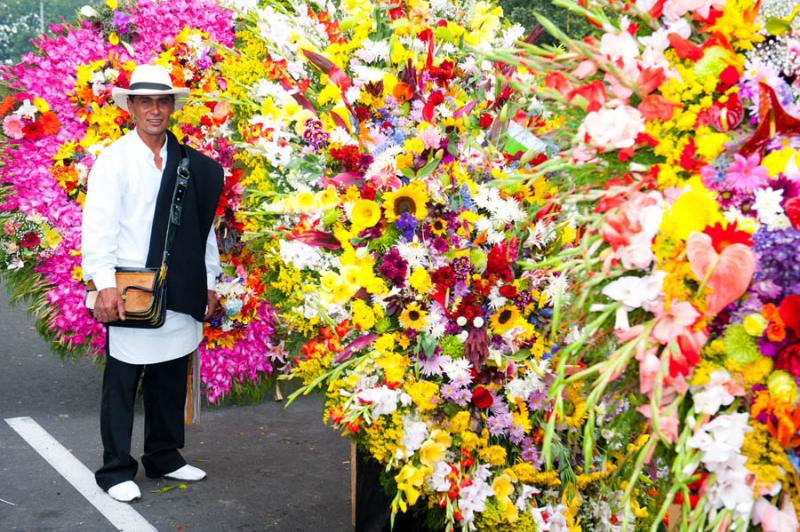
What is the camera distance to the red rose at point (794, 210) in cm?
188

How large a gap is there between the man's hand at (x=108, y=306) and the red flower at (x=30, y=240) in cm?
132

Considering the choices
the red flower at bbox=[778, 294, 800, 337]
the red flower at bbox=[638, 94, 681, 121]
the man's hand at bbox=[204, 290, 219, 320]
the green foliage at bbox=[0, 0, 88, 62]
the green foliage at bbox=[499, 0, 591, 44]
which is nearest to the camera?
the red flower at bbox=[778, 294, 800, 337]

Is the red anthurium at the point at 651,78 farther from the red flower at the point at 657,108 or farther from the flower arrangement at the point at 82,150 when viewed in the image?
the flower arrangement at the point at 82,150

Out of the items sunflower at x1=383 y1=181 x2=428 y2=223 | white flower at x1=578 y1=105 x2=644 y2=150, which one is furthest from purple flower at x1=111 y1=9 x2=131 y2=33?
white flower at x1=578 y1=105 x2=644 y2=150

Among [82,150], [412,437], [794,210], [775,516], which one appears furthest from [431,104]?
[82,150]

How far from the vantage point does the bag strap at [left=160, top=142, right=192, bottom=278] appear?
440cm

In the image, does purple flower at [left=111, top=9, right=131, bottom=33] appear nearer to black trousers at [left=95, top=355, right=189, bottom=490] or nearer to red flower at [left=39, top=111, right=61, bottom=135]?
red flower at [left=39, top=111, right=61, bottom=135]

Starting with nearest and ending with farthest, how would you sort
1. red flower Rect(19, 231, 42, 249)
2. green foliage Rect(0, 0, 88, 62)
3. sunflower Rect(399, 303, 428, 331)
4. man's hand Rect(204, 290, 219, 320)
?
sunflower Rect(399, 303, 428, 331), man's hand Rect(204, 290, 219, 320), red flower Rect(19, 231, 42, 249), green foliage Rect(0, 0, 88, 62)

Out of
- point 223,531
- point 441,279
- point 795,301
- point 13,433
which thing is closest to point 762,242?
point 795,301

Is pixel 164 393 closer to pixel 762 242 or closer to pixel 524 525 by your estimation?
pixel 524 525

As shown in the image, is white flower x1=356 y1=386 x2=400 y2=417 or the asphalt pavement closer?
white flower x1=356 y1=386 x2=400 y2=417

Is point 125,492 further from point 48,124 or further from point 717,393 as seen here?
point 717,393

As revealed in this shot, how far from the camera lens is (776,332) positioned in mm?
1875

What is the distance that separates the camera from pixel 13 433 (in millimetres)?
5363
